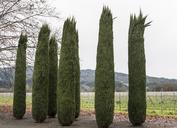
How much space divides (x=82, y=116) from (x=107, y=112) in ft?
15.3

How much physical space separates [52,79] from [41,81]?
4.49 feet

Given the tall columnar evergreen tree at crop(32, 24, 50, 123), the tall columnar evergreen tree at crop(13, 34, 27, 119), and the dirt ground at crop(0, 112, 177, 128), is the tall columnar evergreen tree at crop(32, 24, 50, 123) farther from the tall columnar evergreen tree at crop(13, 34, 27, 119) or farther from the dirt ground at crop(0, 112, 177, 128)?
the tall columnar evergreen tree at crop(13, 34, 27, 119)

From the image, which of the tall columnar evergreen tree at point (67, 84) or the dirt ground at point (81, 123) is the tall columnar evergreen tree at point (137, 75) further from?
the tall columnar evergreen tree at point (67, 84)

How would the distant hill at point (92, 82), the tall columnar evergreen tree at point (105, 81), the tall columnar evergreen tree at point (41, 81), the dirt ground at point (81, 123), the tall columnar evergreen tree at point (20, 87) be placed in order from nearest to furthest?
the tall columnar evergreen tree at point (105, 81), the dirt ground at point (81, 123), the tall columnar evergreen tree at point (41, 81), the tall columnar evergreen tree at point (20, 87), the distant hill at point (92, 82)

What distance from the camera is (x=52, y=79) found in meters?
22.0

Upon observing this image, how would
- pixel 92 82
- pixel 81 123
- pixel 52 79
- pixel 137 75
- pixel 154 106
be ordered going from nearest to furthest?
pixel 137 75
pixel 81 123
pixel 52 79
pixel 154 106
pixel 92 82

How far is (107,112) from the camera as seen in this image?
703 inches

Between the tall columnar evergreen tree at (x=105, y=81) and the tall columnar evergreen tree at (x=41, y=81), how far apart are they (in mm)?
3363

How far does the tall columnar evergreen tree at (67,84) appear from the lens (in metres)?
19.0

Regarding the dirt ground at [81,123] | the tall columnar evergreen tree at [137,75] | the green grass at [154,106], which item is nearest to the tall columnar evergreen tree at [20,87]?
the dirt ground at [81,123]

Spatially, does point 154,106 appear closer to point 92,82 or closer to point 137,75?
point 137,75

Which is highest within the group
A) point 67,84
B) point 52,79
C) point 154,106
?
point 52,79

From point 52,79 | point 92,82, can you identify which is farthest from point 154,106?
point 92,82

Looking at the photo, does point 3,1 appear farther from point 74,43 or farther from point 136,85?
point 136,85
